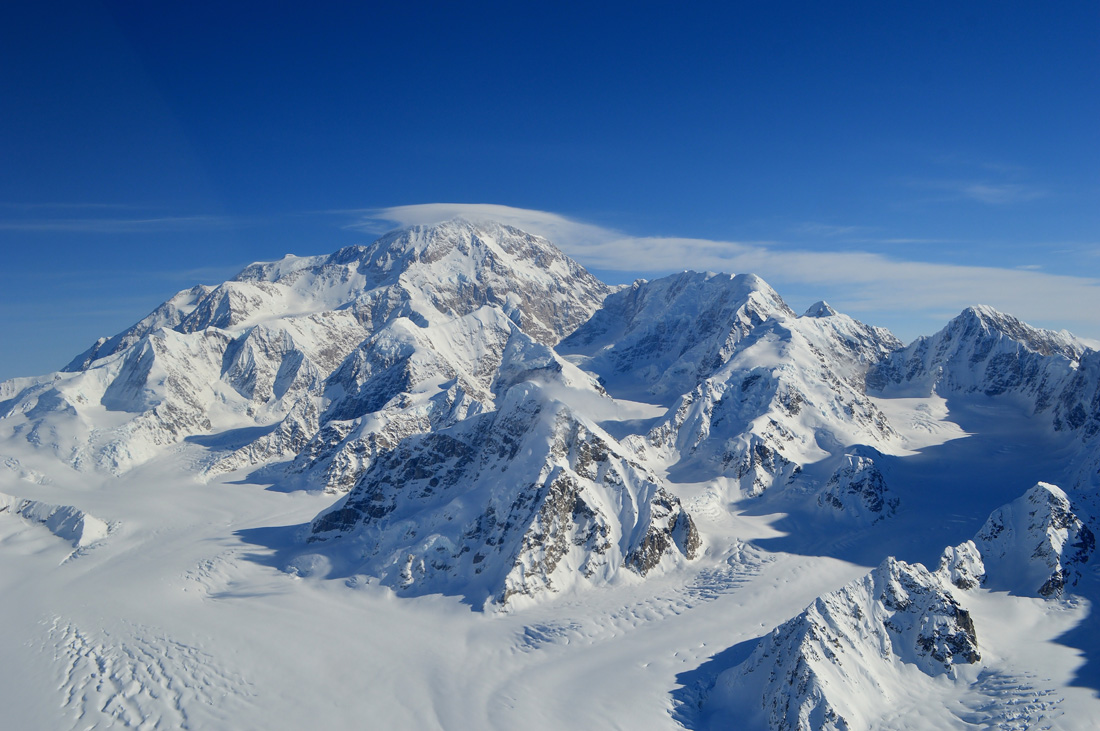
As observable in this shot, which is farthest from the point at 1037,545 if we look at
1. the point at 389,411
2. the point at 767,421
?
the point at 389,411

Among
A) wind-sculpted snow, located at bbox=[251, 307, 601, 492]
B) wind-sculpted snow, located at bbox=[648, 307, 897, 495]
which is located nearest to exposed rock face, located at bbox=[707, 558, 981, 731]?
wind-sculpted snow, located at bbox=[648, 307, 897, 495]

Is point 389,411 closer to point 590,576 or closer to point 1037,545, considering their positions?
point 590,576

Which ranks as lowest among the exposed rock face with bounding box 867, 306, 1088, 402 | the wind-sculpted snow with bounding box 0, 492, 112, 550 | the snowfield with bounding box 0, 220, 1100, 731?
the wind-sculpted snow with bounding box 0, 492, 112, 550

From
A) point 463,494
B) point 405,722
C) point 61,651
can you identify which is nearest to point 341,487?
point 463,494

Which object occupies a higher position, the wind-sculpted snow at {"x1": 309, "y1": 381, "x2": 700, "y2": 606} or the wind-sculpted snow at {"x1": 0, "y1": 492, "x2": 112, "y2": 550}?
the wind-sculpted snow at {"x1": 309, "y1": 381, "x2": 700, "y2": 606}

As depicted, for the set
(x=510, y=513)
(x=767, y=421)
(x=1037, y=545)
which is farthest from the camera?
(x=767, y=421)

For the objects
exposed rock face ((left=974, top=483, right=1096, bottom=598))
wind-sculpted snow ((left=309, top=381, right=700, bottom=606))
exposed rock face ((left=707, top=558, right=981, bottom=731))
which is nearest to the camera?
exposed rock face ((left=707, top=558, right=981, bottom=731))

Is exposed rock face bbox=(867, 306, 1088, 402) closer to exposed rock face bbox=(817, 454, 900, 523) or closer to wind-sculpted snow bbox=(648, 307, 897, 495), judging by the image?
wind-sculpted snow bbox=(648, 307, 897, 495)

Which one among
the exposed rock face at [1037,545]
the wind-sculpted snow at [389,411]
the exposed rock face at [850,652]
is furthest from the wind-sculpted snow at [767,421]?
the exposed rock face at [850,652]

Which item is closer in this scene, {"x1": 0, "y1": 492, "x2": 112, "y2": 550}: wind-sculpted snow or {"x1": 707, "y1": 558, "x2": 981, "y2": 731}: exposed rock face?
{"x1": 707, "y1": 558, "x2": 981, "y2": 731}: exposed rock face
